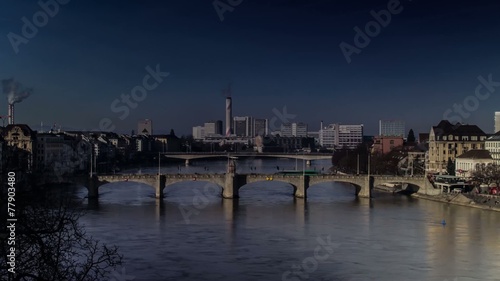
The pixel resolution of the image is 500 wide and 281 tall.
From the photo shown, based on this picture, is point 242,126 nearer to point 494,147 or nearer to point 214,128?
point 214,128

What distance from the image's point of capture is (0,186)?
516 cm

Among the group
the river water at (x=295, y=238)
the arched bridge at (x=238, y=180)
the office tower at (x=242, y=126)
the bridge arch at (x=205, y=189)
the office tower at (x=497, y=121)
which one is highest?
the office tower at (x=242, y=126)

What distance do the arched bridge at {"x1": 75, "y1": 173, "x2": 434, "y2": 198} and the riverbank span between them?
1579mm

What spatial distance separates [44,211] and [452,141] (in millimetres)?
43294

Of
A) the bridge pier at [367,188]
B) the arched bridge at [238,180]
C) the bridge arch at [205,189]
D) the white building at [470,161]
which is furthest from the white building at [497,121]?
the bridge arch at [205,189]

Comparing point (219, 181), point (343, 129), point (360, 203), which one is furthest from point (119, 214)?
point (343, 129)

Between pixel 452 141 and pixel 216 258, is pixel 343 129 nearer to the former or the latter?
pixel 452 141

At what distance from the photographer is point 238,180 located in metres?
33.9

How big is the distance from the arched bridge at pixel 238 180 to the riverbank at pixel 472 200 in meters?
1.58

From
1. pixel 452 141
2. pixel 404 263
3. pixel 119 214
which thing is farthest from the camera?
pixel 452 141

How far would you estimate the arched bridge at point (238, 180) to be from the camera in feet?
108

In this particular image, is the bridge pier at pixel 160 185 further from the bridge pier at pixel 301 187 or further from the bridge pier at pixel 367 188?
the bridge pier at pixel 367 188

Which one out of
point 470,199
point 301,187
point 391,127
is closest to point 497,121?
point 470,199

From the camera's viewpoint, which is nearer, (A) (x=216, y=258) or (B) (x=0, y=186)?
(B) (x=0, y=186)
